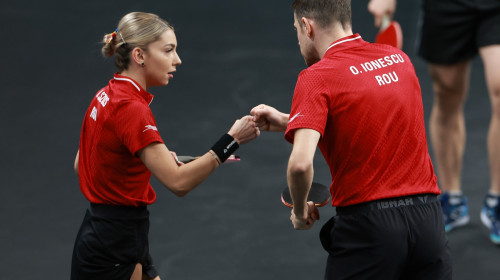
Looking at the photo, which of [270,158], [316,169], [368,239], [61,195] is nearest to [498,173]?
[316,169]

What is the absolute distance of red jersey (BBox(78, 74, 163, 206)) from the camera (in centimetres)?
341

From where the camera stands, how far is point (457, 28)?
508 cm

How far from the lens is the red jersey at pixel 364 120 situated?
3168 millimetres

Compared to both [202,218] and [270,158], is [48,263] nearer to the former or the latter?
[202,218]

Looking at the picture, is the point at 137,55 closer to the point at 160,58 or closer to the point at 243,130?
the point at 160,58

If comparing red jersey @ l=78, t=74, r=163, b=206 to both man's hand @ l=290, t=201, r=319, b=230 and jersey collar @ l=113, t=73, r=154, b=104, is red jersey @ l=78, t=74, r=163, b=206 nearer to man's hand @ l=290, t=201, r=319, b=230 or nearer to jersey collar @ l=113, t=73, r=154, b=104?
jersey collar @ l=113, t=73, r=154, b=104

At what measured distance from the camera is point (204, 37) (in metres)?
7.68

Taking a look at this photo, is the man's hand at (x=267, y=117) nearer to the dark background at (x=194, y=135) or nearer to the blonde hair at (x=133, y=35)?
the blonde hair at (x=133, y=35)

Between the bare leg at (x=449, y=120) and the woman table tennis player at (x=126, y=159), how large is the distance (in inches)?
78.6

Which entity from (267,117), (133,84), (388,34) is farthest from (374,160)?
(388,34)

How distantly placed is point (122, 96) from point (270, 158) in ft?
8.28

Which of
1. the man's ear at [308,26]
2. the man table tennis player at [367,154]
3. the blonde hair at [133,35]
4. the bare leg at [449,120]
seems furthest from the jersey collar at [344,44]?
the bare leg at [449,120]

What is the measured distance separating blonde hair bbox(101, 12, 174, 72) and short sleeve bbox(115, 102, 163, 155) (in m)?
0.28

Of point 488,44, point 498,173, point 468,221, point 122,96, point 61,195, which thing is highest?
point 122,96
